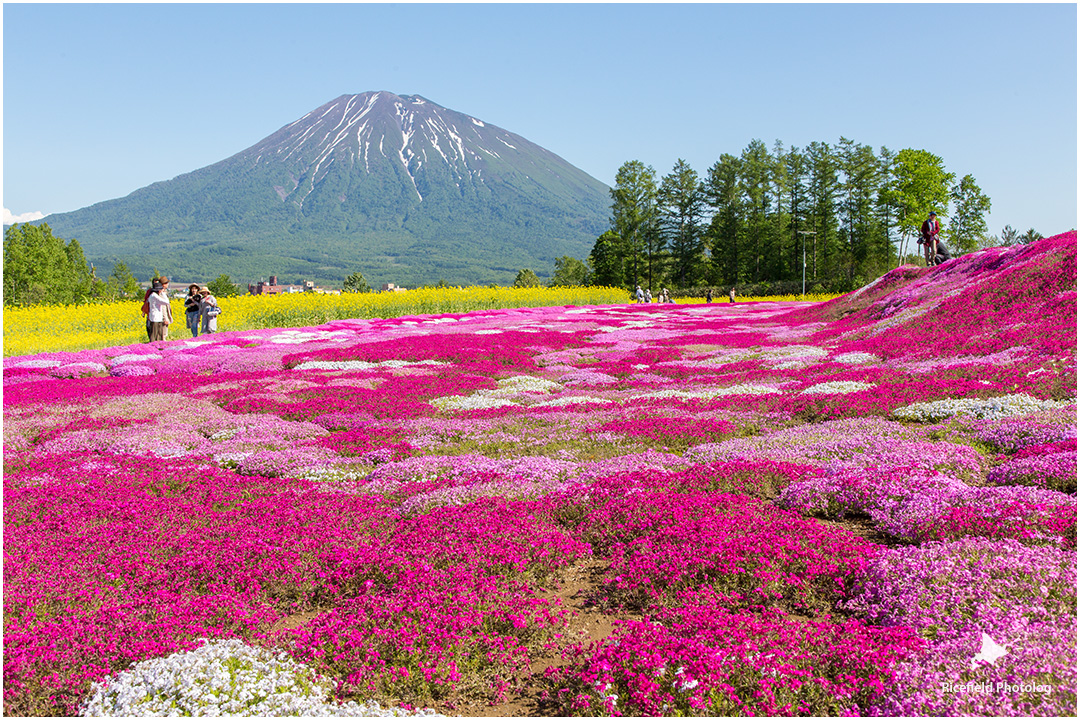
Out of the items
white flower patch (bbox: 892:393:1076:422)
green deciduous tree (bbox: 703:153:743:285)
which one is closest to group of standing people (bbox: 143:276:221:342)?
white flower patch (bbox: 892:393:1076:422)

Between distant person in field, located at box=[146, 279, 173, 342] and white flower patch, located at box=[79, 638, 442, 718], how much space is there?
1023 inches

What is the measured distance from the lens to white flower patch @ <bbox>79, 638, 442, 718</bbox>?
4078 millimetres

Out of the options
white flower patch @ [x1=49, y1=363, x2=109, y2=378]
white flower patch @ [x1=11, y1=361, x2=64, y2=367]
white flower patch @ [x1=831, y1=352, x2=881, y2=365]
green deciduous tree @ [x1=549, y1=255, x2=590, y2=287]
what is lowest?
white flower patch @ [x1=831, y1=352, x2=881, y2=365]

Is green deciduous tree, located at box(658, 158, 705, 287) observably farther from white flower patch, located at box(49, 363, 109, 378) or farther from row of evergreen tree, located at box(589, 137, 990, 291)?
white flower patch, located at box(49, 363, 109, 378)

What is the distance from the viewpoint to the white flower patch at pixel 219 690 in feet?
13.4

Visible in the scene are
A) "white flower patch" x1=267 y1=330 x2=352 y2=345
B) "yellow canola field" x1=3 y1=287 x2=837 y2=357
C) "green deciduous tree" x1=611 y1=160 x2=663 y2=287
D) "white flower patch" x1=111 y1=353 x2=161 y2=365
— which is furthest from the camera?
"green deciduous tree" x1=611 y1=160 x2=663 y2=287

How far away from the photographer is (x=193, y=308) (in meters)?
29.9

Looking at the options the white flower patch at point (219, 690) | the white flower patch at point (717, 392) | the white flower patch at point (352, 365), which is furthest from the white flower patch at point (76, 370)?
the white flower patch at point (219, 690)

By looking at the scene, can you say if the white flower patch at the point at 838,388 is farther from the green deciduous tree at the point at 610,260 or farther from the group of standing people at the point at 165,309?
the green deciduous tree at the point at 610,260

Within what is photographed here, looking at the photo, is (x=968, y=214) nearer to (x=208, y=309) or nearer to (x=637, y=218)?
(x=637, y=218)

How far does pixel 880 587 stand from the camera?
504 cm

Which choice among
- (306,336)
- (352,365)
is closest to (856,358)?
A: (352,365)

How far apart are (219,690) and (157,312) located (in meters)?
26.7

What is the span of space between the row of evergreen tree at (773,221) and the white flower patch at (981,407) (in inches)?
3732
